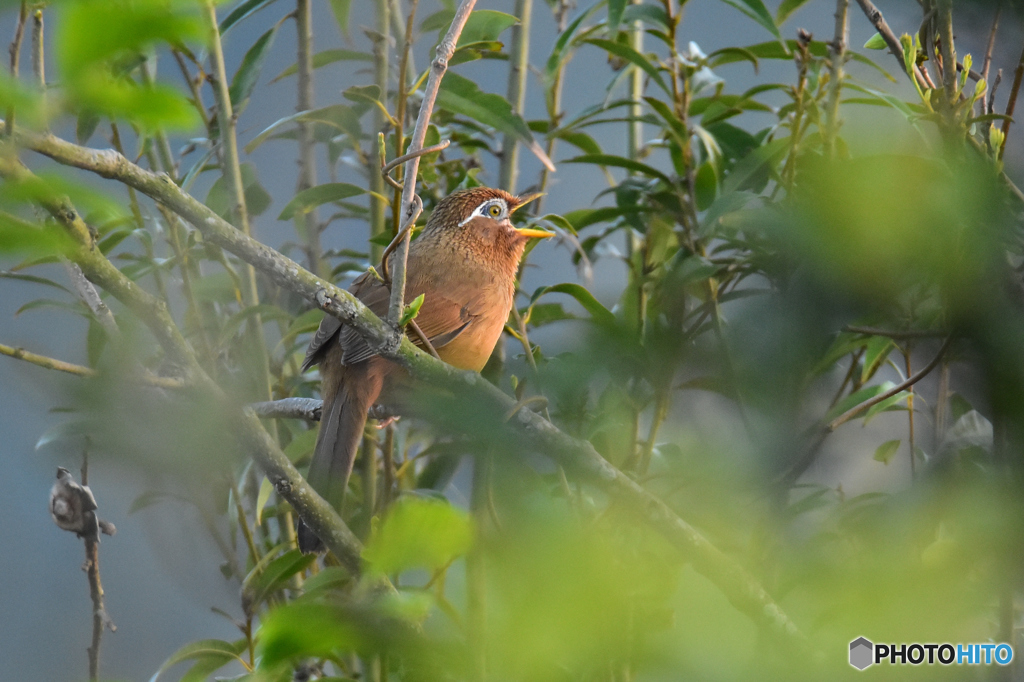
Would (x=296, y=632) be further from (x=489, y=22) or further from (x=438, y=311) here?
(x=438, y=311)

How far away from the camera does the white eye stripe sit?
136 centimetres

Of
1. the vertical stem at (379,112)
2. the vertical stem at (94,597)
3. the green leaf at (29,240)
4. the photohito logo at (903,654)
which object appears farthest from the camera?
the vertical stem at (379,112)

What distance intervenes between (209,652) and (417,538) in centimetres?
94

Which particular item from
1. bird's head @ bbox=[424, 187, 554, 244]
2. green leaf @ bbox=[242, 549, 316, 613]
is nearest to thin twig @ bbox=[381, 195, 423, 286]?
green leaf @ bbox=[242, 549, 316, 613]

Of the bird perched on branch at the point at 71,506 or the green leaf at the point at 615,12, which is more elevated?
the green leaf at the point at 615,12

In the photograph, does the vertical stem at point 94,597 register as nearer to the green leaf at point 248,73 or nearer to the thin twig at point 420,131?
the thin twig at point 420,131

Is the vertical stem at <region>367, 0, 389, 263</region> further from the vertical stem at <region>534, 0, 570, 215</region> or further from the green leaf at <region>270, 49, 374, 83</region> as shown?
the vertical stem at <region>534, 0, 570, 215</region>

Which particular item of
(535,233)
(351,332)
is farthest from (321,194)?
(535,233)

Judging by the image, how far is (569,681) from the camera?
28 cm

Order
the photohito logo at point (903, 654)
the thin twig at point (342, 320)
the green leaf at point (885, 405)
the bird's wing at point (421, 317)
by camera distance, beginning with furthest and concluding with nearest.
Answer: the bird's wing at point (421, 317), the green leaf at point (885, 405), the thin twig at point (342, 320), the photohito logo at point (903, 654)

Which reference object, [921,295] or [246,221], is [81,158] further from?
[246,221]

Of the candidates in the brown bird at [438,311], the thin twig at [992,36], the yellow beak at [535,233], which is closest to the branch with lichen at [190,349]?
the brown bird at [438,311]

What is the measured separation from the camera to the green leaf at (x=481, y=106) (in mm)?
1042

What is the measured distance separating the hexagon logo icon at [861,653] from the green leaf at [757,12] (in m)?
0.79
